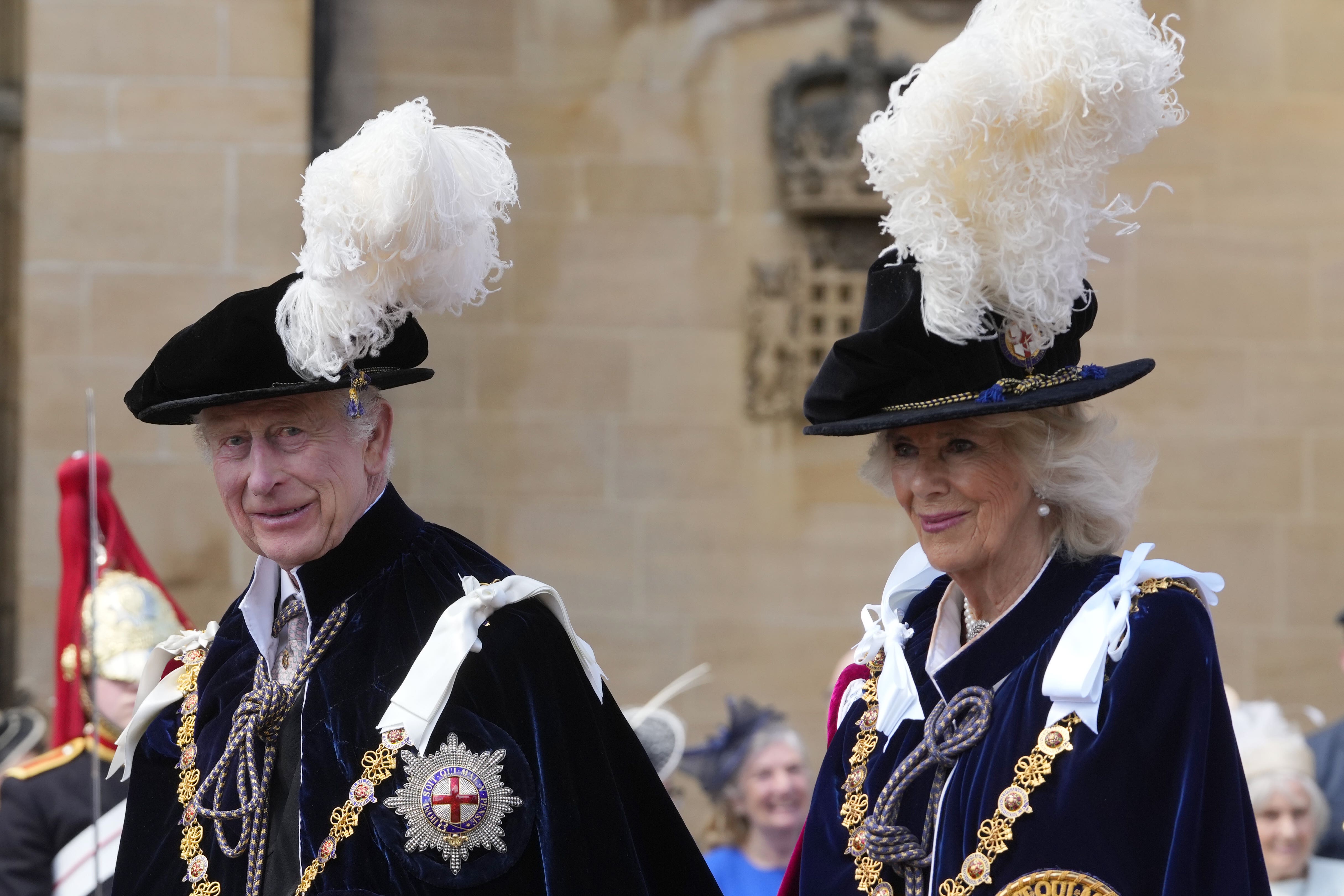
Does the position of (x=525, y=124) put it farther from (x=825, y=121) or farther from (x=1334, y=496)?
(x=1334, y=496)

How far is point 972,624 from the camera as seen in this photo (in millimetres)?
2625

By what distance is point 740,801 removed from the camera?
4598mm

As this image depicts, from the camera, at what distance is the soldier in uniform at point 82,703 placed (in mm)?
3916

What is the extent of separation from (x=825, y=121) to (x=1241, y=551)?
98.2 inches

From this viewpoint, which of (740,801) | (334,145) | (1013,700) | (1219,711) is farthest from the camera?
(334,145)

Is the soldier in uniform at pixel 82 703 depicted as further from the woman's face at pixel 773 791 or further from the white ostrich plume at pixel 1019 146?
the white ostrich plume at pixel 1019 146

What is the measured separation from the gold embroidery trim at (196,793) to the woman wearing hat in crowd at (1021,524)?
2.42ft

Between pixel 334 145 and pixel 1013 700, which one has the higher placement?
pixel 334 145

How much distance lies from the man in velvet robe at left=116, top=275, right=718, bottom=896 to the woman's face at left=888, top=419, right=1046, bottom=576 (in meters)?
0.70

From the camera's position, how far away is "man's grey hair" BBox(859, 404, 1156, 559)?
2.48 metres

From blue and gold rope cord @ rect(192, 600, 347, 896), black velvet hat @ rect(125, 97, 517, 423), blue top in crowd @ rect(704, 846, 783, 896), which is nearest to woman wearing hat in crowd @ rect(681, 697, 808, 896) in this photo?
blue top in crowd @ rect(704, 846, 783, 896)

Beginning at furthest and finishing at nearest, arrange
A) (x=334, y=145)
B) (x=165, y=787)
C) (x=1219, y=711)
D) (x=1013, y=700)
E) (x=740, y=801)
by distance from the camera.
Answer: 1. (x=334, y=145)
2. (x=740, y=801)
3. (x=165, y=787)
4. (x=1013, y=700)
5. (x=1219, y=711)

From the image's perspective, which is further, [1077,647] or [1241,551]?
[1241,551]

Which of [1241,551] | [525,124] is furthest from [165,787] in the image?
[1241,551]
